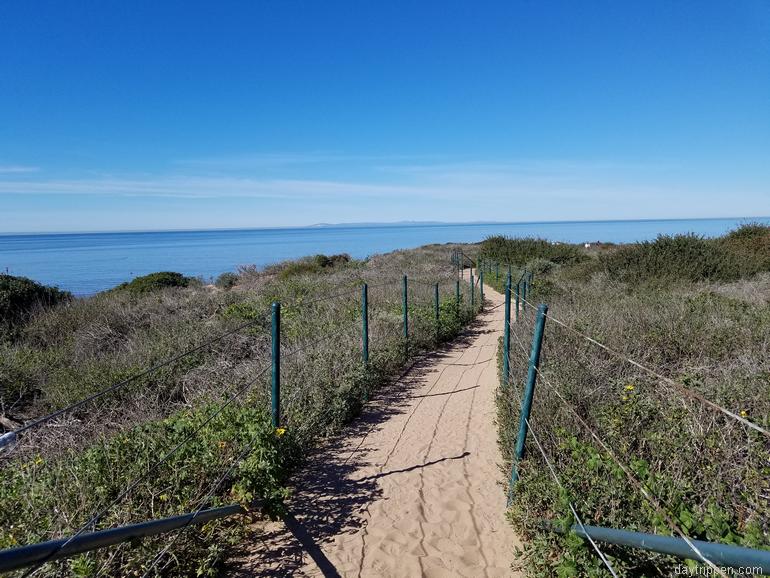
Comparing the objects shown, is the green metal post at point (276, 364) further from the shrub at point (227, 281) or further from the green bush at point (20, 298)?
the shrub at point (227, 281)

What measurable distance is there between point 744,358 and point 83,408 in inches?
341

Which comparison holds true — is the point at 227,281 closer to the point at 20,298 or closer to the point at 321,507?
the point at 20,298

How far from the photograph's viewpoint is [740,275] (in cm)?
1588

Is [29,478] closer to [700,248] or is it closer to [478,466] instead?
[478,466]

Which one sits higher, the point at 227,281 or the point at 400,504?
the point at 227,281

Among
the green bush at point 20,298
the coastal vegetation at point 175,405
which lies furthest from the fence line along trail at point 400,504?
the green bush at point 20,298

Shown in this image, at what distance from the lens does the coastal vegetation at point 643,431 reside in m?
2.80

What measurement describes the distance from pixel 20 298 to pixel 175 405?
32.3 ft

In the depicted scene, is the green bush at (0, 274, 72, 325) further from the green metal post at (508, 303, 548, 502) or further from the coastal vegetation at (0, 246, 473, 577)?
the green metal post at (508, 303, 548, 502)

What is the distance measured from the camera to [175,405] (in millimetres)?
6539

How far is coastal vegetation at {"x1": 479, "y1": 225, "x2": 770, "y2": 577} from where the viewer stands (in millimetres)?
2799

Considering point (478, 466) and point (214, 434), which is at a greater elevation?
point (214, 434)

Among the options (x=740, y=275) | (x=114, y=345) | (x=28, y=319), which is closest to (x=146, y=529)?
(x=114, y=345)

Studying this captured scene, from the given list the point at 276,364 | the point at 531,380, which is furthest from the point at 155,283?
the point at 531,380
